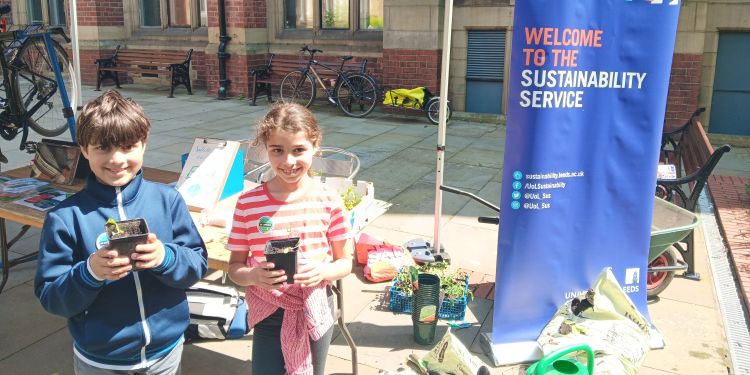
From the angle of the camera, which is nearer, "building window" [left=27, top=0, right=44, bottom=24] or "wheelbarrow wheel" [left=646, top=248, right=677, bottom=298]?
"wheelbarrow wheel" [left=646, top=248, right=677, bottom=298]

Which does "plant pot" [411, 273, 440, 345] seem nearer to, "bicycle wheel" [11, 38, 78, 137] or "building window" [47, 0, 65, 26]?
"bicycle wheel" [11, 38, 78, 137]

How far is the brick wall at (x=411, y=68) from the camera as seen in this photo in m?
11.6

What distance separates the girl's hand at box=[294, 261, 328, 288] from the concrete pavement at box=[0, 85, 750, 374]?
1.39 meters

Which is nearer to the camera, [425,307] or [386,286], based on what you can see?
[425,307]

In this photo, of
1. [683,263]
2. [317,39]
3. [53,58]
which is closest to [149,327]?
[683,263]

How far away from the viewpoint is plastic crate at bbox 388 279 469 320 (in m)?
4.04

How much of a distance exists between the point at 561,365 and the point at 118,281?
66.6 inches

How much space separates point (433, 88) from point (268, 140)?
31.5 ft

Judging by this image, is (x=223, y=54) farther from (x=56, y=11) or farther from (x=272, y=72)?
(x=56, y=11)

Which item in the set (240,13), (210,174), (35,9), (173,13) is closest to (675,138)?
(210,174)

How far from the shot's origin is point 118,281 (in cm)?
213

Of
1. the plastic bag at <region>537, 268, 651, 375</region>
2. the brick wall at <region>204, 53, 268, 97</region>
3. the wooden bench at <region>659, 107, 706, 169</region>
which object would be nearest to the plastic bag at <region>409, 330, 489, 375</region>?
the plastic bag at <region>537, 268, 651, 375</region>

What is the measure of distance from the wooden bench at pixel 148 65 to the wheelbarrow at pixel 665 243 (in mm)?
12438

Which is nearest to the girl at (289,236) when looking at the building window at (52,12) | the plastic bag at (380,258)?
the plastic bag at (380,258)
